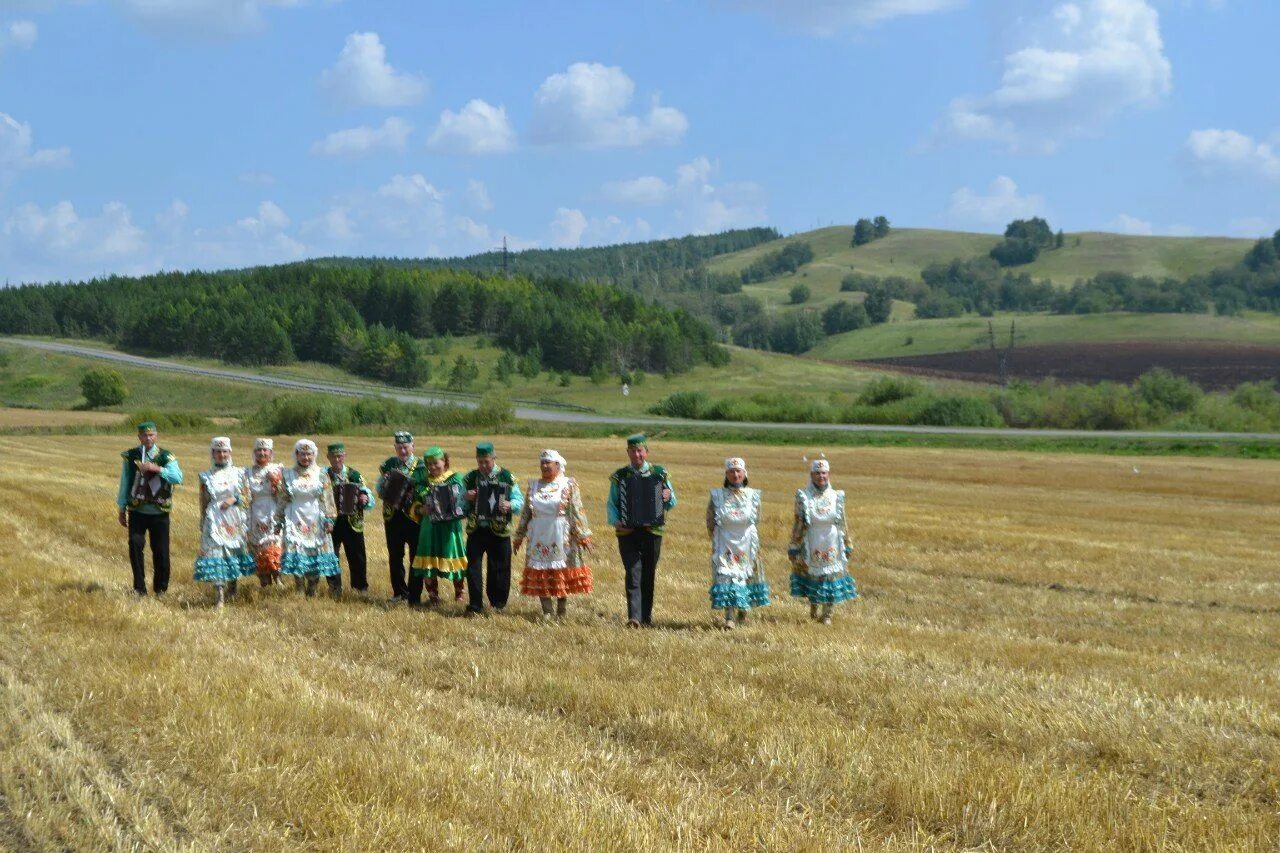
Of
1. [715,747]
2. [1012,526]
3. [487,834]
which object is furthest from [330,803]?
[1012,526]

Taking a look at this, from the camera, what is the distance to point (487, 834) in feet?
21.3

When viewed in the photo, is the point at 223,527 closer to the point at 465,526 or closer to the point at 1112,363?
the point at 465,526

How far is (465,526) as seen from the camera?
612 inches

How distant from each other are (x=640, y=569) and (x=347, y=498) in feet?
13.8

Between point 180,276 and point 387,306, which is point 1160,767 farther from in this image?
point 180,276

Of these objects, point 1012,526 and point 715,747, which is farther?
point 1012,526

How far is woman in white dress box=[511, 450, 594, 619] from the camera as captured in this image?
14.1 meters

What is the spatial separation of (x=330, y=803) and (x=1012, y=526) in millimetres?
21039

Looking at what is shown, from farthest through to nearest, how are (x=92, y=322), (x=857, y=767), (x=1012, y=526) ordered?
(x=92, y=322), (x=1012, y=526), (x=857, y=767)

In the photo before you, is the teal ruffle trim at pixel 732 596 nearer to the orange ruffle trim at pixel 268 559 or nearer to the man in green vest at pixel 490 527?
the man in green vest at pixel 490 527

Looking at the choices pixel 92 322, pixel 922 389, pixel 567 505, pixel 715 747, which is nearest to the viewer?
pixel 715 747

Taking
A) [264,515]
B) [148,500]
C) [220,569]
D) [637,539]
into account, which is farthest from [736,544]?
[148,500]

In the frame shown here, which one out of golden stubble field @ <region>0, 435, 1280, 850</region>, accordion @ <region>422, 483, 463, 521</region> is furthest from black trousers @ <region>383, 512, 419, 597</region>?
accordion @ <region>422, 483, 463, 521</region>

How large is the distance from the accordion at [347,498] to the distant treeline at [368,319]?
3868 inches
